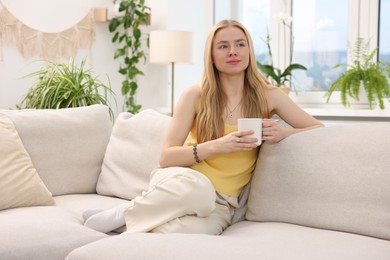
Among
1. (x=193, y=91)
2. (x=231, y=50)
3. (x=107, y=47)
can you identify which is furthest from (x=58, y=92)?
(x=231, y=50)

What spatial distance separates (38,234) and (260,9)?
3.16 metres

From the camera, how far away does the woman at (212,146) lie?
185 centimetres

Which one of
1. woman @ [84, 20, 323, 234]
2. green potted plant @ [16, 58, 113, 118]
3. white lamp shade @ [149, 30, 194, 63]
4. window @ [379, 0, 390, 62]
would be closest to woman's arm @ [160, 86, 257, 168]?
woman @ [84, 20, 323, 234]

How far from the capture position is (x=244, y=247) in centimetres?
156

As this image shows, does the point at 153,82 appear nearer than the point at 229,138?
No

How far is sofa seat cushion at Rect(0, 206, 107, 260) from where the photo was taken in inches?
69.4

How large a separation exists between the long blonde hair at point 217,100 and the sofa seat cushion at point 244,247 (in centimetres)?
49

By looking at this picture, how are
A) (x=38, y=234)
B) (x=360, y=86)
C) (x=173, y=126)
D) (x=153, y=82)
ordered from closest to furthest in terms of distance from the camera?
1. (x=38, y=234)
2. (x=173, y=126)
3. (x=360, y=86)
4. (x=153, y=82)

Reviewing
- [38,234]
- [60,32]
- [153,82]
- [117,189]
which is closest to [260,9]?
[153,82]

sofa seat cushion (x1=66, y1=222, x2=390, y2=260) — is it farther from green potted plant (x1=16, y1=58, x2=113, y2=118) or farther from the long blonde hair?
green potted plant (x1=16, y1=58, x2=113, y2=118)

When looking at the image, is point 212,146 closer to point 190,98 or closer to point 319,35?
point 190,98

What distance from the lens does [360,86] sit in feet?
11.7

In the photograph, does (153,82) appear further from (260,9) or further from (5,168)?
(5,168)

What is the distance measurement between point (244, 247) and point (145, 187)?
90 cm
